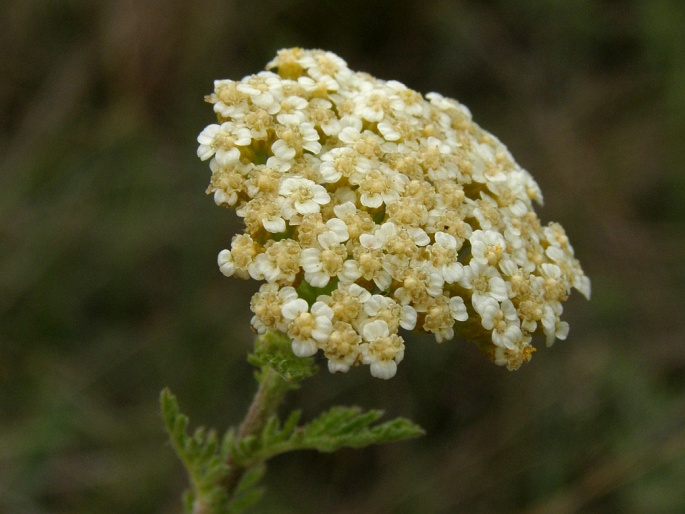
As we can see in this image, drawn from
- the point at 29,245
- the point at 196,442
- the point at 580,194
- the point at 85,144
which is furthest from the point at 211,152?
the point at 580,194

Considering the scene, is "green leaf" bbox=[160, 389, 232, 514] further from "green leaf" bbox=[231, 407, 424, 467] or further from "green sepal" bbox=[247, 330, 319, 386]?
"green sepal" bbox=[247, 330, 319, 386]

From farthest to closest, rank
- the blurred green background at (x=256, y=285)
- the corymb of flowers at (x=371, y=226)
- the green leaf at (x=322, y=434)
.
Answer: the blurred green background at (x=256, y=285), the green leaf at (x=322, y=434), the corymb of flowers at (x=371, y=226)

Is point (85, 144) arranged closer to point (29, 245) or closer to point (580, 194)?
point (29, 245)

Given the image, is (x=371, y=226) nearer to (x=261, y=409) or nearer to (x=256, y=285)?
(x=261, y=409)

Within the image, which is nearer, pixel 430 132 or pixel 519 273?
pixel 519 273

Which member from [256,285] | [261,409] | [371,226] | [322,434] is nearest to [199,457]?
[261,409]

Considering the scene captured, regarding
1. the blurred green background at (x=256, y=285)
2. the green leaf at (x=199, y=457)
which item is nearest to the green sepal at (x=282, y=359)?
the green leaf at (x=199, y=457)

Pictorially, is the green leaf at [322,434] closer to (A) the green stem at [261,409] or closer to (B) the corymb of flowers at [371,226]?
(A) the green stem at [261,409]
